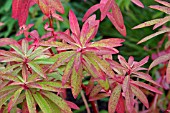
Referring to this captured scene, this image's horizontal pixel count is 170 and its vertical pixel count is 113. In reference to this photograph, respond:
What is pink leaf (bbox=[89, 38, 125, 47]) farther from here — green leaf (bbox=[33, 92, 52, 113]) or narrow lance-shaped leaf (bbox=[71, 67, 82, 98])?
green leaf (bbox=[33, 92, 52, 113])

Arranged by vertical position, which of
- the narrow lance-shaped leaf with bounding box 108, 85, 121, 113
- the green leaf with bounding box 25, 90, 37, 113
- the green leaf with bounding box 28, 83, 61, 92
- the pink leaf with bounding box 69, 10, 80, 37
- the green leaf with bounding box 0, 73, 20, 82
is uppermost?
the pink leaf with bounding box 69, 10, 80, 37

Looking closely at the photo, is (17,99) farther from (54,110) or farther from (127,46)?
(127,46)

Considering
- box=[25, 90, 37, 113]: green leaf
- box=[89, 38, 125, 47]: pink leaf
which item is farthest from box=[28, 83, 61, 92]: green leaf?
box=[89, 38, 125, 47]: pink leaf

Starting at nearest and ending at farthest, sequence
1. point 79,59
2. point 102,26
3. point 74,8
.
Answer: point 79,59
point 102,26
point 74,8

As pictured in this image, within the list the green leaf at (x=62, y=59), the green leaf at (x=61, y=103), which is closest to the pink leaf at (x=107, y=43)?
the green leaf at (x=62, y=59)

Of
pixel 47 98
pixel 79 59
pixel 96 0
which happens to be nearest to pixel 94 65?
pixel 79 59

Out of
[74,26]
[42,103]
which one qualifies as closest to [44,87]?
[42,103]

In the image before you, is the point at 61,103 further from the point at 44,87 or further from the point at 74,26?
the point at 74,26

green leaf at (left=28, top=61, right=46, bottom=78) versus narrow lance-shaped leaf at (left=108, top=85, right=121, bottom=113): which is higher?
green leaf at (left=28, top=61, right=46, bottom=78)

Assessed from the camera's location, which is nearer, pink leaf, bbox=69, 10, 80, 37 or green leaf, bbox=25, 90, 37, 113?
green leaf, bbox=25, 90, 37, 113
